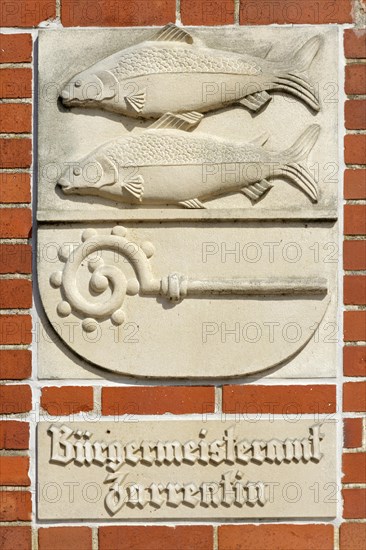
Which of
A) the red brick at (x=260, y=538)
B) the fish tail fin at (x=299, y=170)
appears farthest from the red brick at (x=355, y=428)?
the fish tail fin at (x=299, y=170)

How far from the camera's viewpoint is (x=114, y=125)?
2.12m

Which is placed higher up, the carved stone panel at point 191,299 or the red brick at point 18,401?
the carved stone panel at point 191,299

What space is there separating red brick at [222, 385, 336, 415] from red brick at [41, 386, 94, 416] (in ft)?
1.04

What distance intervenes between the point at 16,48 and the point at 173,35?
38 centimetres

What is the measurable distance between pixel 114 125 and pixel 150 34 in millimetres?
229

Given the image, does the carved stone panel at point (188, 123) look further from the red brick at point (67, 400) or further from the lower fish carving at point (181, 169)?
the red brick at point (67, 400)

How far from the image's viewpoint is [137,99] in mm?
2098

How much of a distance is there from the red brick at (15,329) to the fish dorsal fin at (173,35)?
2.36 feet

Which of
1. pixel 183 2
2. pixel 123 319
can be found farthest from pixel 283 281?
pixel 183 2

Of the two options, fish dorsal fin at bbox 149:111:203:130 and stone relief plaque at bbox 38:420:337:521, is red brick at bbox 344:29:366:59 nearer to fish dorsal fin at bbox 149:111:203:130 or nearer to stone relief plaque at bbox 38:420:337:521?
fish dorsal fin at bbox 149:111:203:130

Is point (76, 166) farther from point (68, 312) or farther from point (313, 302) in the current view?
point (313, 302)

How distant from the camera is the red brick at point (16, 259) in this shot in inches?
83.4

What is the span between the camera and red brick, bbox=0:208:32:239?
6.97ft

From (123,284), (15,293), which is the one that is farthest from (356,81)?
(15,293)
